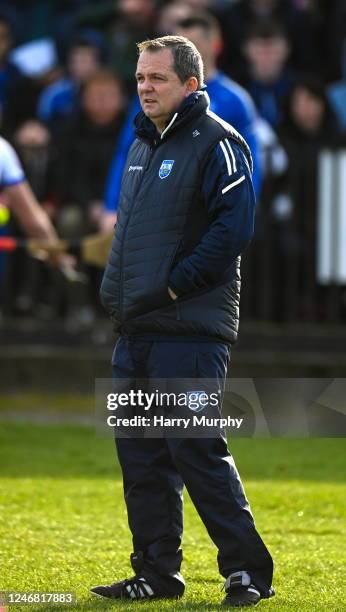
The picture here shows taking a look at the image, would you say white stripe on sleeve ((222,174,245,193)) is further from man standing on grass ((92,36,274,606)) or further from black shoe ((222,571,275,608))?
black shoe ((222,571,275,608))

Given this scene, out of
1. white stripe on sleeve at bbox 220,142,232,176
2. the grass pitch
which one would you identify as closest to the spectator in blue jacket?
the grass pitch

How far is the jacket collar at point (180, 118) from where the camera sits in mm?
5188

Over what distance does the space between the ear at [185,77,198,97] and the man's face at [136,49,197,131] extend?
1 centimetres

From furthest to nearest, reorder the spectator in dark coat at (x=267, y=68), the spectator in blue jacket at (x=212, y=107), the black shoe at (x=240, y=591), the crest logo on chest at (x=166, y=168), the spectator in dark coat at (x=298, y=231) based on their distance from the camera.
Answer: the spectator in dark coat at (x=267, y=68), the spectator in dark coat at (x=298, y=231), the spectator in blue jacket at (x=212, y=107), the crest logo on chest at (x=166, y=168), the black shoe at (x=240, y=591)

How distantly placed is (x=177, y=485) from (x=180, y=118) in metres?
1.45

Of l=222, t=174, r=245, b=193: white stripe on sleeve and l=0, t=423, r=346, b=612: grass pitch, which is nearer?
l=222, t=174, r=245, b=193: white stripe on sleeve

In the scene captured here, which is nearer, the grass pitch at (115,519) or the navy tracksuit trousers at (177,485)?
the navy tracksuit trousers at (177,485)

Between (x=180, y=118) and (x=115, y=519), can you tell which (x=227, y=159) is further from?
(x=115, y=519)

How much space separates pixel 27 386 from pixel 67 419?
88 cm

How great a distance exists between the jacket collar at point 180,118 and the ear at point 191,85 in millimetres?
22

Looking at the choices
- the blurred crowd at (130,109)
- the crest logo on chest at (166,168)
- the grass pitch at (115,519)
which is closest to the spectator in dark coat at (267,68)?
the blurred crowd at (130,109)

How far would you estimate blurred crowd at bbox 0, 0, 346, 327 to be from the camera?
412 inches

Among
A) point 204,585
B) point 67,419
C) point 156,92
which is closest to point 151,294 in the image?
point 156,92

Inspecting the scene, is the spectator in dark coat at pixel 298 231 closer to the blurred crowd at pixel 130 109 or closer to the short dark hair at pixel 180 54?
the blurred crowd at pixel 130 109
